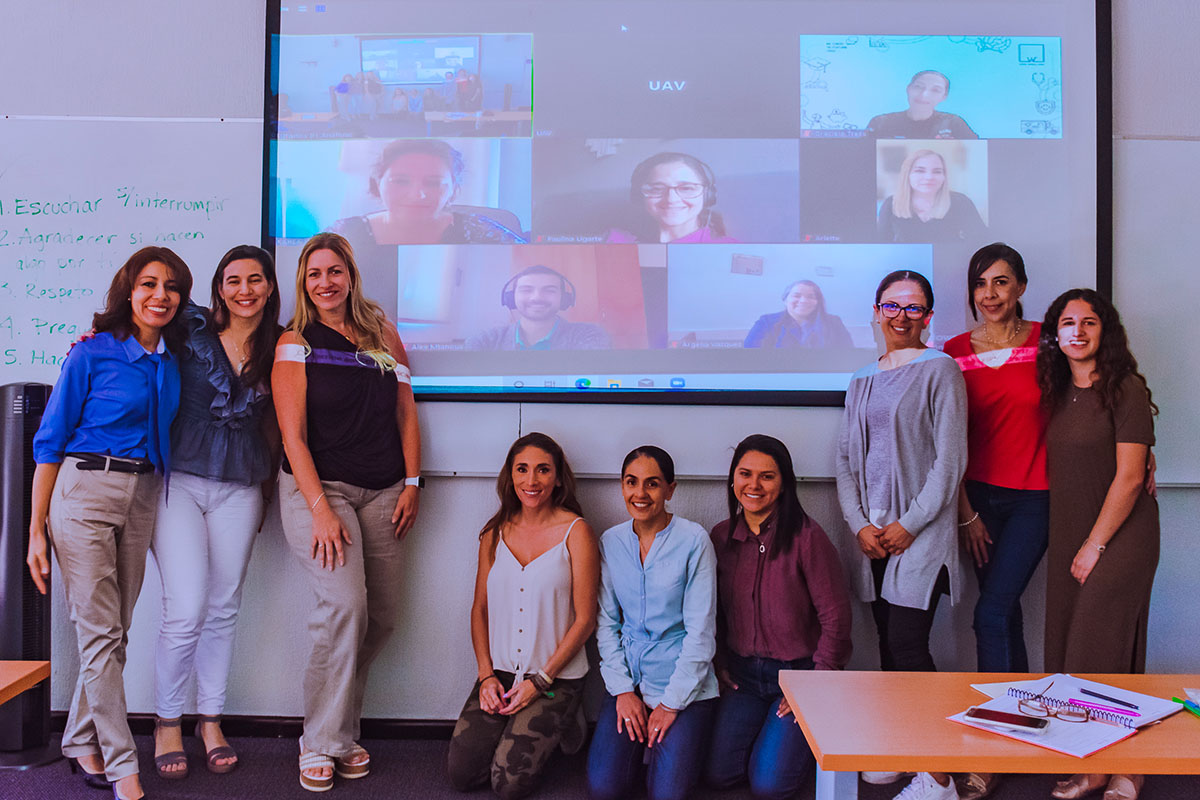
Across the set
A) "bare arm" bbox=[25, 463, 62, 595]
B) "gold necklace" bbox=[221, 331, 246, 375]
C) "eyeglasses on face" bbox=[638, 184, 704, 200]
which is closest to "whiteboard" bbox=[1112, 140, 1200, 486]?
"eyeglasses on face" bbox=[638, 184, 704, 200]

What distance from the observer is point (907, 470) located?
2463mm

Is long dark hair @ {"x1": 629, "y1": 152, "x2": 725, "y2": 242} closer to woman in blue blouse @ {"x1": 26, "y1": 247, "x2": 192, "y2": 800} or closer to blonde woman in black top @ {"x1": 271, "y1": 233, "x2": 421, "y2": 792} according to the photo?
blonde woman in black top @ {"x1": 271, "y1": 233, "x2": 421, "y2": 792}

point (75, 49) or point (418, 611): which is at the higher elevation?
point (75, 49)

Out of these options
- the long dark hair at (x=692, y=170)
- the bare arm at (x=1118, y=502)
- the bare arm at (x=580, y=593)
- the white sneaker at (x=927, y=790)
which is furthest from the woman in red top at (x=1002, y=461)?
the bare arm at (x=580, y=593)

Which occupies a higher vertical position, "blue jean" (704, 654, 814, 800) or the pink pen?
the pink pen

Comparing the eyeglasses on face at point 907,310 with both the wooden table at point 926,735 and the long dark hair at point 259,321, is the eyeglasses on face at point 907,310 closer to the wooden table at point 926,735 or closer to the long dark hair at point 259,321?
the wooden table at point 926,735

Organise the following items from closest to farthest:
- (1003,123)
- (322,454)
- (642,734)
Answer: (642,734) < (322,454) < (1003,123)

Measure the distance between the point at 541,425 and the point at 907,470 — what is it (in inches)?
Answer: 45.7

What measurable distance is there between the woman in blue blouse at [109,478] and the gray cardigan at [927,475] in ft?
6.86

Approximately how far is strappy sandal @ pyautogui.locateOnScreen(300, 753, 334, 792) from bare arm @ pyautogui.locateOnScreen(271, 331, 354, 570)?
550 millimetres

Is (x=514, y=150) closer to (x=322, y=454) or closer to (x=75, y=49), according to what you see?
(x=322, y=454)

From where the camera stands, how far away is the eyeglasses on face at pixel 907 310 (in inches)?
98.5

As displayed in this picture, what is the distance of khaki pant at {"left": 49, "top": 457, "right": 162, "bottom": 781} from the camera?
2.28m

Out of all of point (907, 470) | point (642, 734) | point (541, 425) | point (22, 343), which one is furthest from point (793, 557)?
point (22, 343)
